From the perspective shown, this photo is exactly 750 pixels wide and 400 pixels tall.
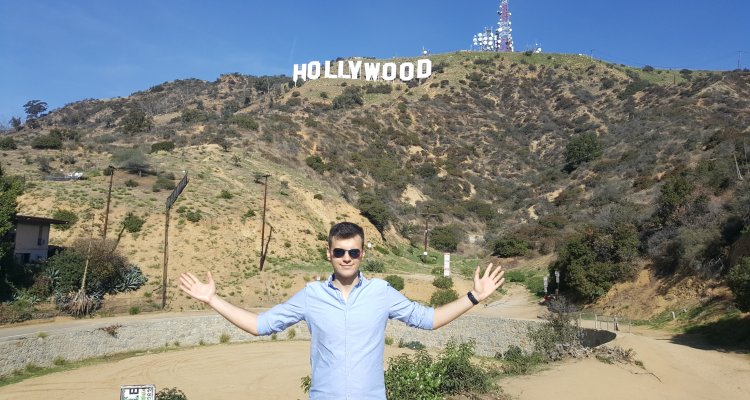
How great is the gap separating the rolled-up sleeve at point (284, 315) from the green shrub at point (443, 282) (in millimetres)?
36380

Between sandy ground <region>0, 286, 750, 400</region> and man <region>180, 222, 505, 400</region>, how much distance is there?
12297 millimetres

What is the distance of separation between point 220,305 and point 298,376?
20.2m

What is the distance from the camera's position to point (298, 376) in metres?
22.5

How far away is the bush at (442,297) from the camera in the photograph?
121 ft

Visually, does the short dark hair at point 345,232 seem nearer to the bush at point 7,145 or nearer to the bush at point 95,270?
the bush at point 95,270

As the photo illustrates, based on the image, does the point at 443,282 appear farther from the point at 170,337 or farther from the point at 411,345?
the point at 170,337

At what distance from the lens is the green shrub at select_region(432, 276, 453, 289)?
39281 millimetres

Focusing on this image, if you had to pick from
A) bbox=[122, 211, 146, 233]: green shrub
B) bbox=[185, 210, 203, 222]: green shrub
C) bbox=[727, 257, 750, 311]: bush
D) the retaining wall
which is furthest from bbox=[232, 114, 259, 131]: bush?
bbox=[727, 257, 750, 311]: bush

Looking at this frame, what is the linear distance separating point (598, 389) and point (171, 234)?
114 feet

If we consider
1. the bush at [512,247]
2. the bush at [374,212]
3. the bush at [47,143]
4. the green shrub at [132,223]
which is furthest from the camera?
the bush at [47,143]

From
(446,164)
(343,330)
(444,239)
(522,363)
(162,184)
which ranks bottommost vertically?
(522,363)

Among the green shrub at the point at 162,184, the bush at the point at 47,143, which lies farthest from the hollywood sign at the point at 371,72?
the green shrub at the point at 162,184

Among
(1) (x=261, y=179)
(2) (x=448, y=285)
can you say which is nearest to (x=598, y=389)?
(2) (x=448, y=285)

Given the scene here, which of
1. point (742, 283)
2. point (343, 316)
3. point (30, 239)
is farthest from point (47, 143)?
point (343, 316)
